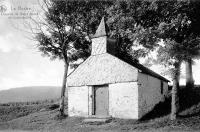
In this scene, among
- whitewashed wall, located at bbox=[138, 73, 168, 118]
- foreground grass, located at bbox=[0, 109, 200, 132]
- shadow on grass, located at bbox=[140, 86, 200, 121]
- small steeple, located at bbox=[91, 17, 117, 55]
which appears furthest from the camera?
small steeple, located at bbox=[91, 17, 117, 55]

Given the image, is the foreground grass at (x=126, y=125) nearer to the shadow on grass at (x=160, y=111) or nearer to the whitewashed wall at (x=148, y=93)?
the shadow on grass at (x=160, y=111)

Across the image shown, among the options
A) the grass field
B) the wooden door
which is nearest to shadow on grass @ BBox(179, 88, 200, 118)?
the grass field

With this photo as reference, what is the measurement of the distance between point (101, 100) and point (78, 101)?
3170 mm

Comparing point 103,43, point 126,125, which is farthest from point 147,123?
point 103,43

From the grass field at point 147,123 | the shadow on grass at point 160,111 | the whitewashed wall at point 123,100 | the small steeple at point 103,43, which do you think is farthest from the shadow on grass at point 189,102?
the small steeple at point 103,43

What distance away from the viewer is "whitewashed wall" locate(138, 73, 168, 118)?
25.8m

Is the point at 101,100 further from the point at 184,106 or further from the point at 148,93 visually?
the point at 184,106

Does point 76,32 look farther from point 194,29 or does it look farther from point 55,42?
point 194,29

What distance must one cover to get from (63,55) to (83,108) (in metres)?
8.67

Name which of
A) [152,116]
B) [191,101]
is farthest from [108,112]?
[191,101]

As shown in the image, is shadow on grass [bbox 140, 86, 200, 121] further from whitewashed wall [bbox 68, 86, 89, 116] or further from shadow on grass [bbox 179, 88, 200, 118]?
whitewashed wall [bbox 68, 86, 89, 116]

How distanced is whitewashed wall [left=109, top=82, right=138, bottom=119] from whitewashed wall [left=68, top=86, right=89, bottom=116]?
3.54 m

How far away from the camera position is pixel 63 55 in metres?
34.4

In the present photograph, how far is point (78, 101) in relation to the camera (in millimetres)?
29844
